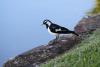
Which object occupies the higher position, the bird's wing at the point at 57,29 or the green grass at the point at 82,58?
the bird's wing at the point at 57,29

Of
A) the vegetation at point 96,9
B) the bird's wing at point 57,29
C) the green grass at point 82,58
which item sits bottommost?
the green grass at point 82,58

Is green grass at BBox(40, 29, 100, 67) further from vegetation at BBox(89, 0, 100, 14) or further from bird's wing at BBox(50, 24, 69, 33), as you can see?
vegetation at BBox(89, 0, 100, 14)

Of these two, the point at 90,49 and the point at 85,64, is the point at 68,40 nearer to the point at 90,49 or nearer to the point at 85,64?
the point at 90,49

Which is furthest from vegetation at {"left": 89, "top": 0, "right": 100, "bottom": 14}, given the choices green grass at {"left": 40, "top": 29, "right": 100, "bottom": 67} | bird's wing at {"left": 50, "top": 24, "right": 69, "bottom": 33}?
green grass at {"left": 40, "top": 29, "right": 100, "bottom": 67}

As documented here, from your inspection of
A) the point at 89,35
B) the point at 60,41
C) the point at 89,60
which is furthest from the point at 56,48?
the point at 89,60

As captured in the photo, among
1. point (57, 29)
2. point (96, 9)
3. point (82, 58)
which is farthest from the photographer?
point (96, 9)

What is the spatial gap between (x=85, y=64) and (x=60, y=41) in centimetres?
207

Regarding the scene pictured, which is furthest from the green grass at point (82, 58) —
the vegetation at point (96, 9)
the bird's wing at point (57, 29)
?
the vegetation at point (96, 9)

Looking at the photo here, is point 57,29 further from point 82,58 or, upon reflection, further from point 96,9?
point 82,58

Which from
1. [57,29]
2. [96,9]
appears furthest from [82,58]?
[96,9]

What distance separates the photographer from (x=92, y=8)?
10094 mm

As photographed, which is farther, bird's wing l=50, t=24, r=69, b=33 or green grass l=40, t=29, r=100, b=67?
bird's wing l=50, t=24, r=69, b=33

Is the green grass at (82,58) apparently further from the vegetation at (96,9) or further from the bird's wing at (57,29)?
the vegetation at (96,9)

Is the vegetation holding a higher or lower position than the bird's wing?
higher
